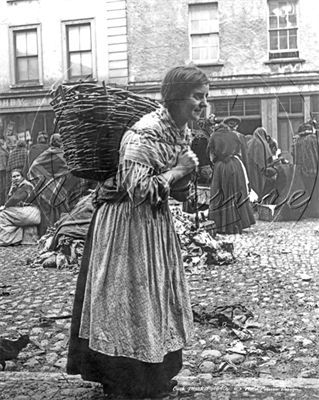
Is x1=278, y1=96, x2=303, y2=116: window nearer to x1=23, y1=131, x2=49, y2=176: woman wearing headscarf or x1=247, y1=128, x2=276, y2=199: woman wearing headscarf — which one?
x1=247, y1=128, x2=276, y2=199: woman wearing headscarf

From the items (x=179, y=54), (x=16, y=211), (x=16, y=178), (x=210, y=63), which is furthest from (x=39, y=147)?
(x=210, y=63)

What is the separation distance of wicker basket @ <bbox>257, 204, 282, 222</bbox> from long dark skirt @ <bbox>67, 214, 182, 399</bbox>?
104 cm

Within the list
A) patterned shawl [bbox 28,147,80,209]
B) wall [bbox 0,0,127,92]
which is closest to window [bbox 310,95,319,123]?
wall [bbox 0,0,127,92]

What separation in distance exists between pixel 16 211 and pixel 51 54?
0.98 m

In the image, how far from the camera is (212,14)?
2.99 meters

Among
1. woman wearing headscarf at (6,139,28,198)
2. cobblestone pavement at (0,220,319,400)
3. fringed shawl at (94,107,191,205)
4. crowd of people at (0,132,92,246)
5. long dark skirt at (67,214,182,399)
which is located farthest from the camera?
woman wearing headscarf at (6,139,28,198)

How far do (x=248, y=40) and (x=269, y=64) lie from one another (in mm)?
165

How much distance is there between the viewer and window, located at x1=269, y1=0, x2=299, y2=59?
2840mm

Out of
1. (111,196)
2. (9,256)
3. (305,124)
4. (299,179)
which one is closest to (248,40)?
(305,124)

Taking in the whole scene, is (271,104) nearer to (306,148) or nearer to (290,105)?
(290,105)

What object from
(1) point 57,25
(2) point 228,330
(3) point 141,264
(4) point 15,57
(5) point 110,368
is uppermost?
(1) point 57,25

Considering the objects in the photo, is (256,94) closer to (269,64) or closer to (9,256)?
(269,64)

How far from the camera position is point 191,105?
85.9 inches

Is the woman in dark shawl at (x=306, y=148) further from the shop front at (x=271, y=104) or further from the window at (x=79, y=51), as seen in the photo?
the window at (x=79, y=51)
